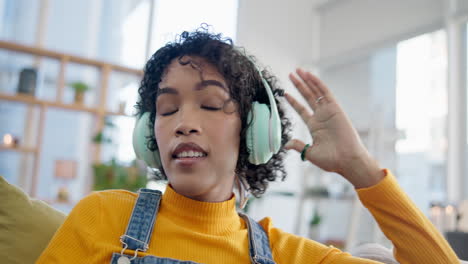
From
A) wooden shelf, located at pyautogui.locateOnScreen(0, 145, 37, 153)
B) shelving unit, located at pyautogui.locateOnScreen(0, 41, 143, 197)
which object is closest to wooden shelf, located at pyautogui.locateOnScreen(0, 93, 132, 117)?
shelving unit, located at pyautogui.locateOnScreen(0, 41, 143, 197)

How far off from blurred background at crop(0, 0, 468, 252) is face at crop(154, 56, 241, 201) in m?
2.61

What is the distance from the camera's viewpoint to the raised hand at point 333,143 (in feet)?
3.57

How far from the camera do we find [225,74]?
109 cm

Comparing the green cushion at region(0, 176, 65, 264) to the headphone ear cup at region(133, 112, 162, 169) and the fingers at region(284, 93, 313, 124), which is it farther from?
the fingers at region(284, 93, 313, 124)

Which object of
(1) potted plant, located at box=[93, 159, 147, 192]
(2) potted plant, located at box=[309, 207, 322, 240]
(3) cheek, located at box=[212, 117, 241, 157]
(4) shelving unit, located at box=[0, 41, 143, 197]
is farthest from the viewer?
(4) shelving unit, located at box=[0, 41, 143, 197]

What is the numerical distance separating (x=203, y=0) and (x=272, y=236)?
14.6ft

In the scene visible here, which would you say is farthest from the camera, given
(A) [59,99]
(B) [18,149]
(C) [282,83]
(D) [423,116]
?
(A) [59,99]

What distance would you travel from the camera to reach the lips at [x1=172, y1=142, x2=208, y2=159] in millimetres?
979

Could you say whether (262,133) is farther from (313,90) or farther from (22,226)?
(22,226)

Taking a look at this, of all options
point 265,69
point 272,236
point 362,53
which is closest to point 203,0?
point 362,53

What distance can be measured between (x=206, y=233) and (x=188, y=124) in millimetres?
274

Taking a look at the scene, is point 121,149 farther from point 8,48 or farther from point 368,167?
point 368,167

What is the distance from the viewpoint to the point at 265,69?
51.7 inches

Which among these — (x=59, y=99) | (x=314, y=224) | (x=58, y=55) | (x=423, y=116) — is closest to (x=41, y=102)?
(x=59, y=99)
